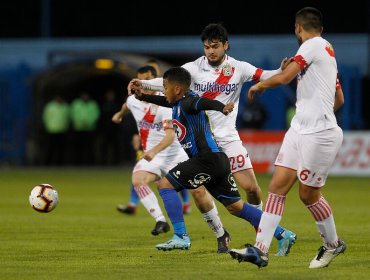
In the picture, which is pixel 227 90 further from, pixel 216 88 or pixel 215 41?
pixel 215 41

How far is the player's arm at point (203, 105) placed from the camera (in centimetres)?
947

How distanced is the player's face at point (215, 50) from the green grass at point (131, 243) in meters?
2.08

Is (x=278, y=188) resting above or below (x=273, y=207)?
above

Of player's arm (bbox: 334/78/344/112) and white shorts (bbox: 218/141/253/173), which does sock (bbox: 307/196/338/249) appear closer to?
player's arm (bbox: 334/78/344/112)

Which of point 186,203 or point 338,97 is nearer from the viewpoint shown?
point 338,97

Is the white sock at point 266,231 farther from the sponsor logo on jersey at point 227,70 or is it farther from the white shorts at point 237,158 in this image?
the sponsor logo on jersey at point 227,70

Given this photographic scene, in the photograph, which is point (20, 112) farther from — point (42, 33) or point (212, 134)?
point (212, 134)

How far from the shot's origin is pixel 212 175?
10.2 metres

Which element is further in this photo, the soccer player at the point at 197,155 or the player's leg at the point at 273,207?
the soccer player at the point at 197,155

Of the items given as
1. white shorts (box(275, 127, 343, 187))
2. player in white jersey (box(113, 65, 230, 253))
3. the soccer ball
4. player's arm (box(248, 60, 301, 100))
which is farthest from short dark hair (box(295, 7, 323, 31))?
the soccer ball

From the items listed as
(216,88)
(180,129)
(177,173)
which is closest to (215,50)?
(216,88)

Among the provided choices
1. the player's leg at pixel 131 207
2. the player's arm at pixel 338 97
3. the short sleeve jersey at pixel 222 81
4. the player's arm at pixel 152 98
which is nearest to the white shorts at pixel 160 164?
the player's leg at pixel 131 207

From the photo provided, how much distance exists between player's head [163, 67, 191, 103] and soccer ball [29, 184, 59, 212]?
2721 mm

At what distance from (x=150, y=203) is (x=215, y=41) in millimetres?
2888
